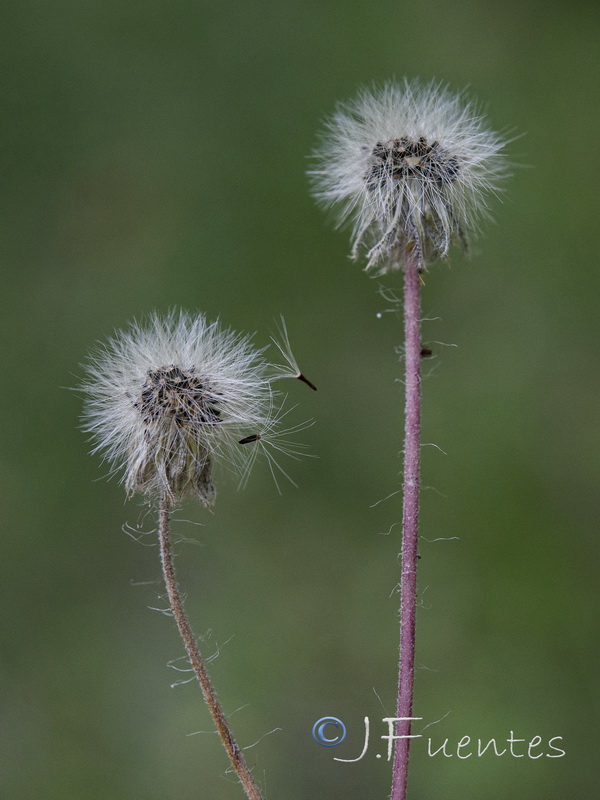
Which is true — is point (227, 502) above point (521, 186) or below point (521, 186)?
below

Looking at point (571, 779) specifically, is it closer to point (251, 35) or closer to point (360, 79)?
point (360, 79)

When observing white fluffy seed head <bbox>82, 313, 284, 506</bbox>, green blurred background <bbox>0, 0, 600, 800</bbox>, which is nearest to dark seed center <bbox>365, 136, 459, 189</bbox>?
white fluffy seed head <bbox>82, 313, 284, 506</bbox>

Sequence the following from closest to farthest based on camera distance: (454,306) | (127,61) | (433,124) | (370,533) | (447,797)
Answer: (433,124)
(447,797)
(370,533)
(454,306)
(127,61)

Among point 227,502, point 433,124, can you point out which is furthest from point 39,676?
point 433,124

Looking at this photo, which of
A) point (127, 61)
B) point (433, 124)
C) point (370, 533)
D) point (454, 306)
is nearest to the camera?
point (433, 124)

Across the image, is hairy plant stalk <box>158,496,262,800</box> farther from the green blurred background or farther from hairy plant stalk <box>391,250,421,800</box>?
the green blurred background

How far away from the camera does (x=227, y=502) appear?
1681 mm

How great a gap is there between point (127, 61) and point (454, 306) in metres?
1.00

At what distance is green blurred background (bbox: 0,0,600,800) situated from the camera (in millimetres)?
1518

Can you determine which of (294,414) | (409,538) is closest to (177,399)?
(409,538)

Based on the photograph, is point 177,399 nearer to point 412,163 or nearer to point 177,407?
point 177,407

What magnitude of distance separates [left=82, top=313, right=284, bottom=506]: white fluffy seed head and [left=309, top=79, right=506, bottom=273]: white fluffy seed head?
192 millimetres

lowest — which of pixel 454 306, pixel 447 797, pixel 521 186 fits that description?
pixel 447 797

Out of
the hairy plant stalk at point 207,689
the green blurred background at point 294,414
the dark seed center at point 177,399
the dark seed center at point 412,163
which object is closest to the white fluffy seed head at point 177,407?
the dark seed center at point 177,399
